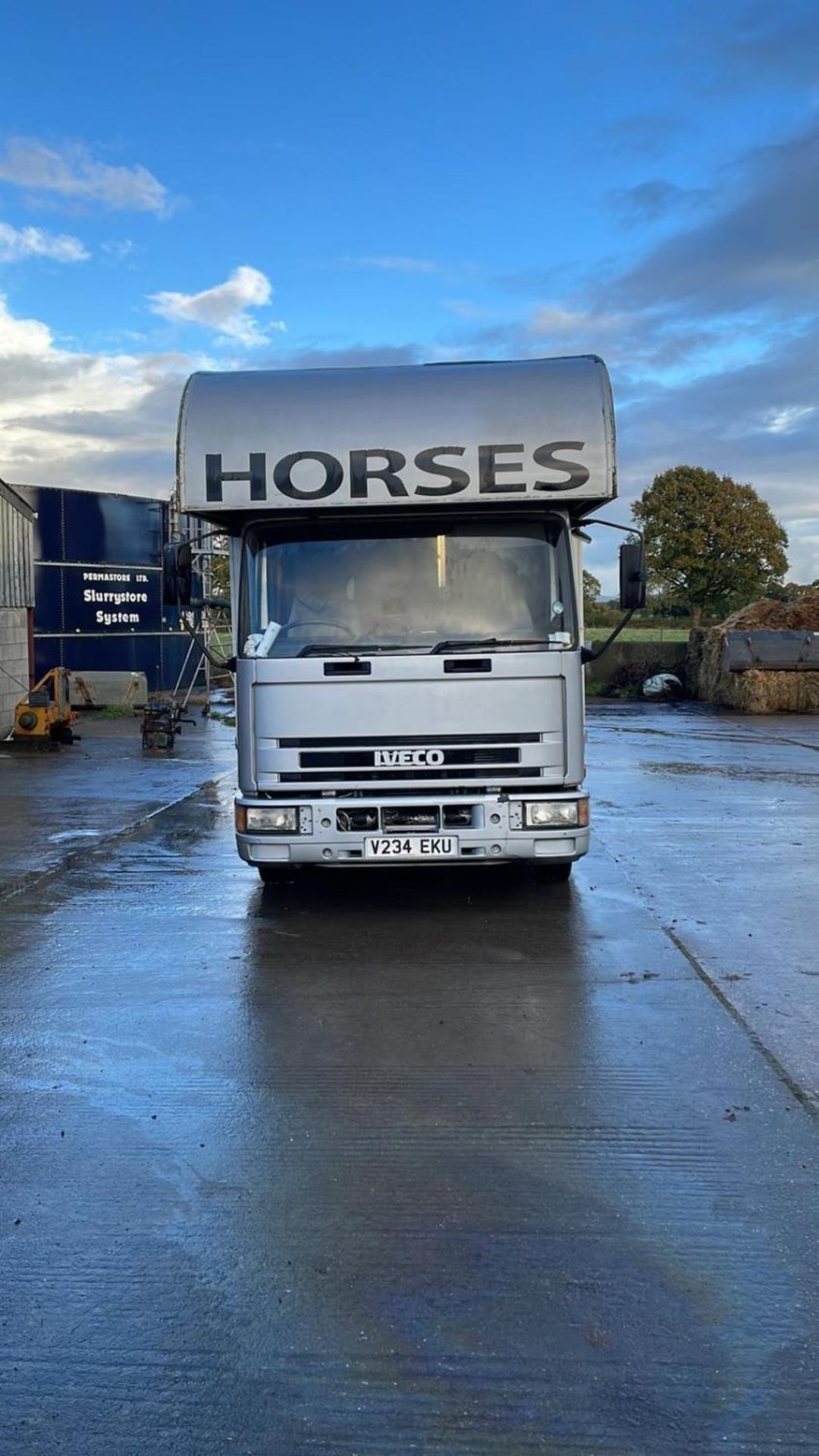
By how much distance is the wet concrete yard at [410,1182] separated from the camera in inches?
108

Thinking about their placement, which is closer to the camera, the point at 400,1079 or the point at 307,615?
the point at 400,1079

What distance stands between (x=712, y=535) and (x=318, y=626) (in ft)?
117

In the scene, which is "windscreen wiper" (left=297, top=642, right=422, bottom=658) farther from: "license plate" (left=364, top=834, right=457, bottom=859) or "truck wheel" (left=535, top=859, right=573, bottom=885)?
"truck wheel" (left=535, top=859, right=573, bottom=885)

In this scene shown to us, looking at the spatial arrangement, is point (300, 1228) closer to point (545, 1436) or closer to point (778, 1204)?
point (545, 1436)

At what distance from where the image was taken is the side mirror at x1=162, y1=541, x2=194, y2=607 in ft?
25.3

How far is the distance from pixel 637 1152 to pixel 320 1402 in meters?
1.65

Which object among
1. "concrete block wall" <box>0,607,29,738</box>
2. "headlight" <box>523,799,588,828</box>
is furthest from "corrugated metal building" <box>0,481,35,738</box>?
"headlight" <box>523,799,588,828</box>

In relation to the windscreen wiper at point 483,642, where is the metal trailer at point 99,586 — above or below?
above

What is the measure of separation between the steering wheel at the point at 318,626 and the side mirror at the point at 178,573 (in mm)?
955

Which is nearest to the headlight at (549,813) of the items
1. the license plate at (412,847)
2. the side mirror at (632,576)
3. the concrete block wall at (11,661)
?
the license plate at (412,847)

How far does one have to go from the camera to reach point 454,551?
738 cm

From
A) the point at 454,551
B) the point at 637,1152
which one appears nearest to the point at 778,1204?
the point at 637,1152

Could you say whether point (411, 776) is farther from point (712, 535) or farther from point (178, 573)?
point (712, 535)

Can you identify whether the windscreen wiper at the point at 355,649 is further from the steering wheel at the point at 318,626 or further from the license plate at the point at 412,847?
the license plate at the point at 412,847
